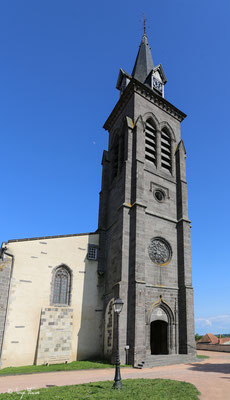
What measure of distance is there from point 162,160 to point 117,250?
9.43 metres

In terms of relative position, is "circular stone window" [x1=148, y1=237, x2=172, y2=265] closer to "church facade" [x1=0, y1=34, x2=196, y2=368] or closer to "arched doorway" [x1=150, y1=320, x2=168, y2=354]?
"church facade" [x1=0, y1=34, x2=196, y2=368]

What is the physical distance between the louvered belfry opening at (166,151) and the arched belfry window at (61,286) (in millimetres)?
12215

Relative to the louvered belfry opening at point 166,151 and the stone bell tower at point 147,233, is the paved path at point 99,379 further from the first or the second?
the louvered belfry opening at point 166,151

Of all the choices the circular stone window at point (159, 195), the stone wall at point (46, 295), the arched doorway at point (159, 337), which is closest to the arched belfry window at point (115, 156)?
the circular stone window at point (159, 195)

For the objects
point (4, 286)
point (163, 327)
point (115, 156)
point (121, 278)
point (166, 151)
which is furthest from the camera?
point (115, 156)

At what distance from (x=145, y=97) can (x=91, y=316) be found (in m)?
19.1

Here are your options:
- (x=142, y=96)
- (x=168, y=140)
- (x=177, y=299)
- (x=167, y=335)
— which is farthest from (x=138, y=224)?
(x=142, y=96)

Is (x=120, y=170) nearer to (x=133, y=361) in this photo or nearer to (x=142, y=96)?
(x=142, y=96)

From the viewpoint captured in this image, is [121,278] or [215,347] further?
[215,347]

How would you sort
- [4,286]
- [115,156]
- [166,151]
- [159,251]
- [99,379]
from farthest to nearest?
1. [115,156]
2. [166,151]
3. [159,251]
4. [4,286]
5. [99,379]

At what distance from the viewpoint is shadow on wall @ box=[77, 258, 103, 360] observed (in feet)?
58.8

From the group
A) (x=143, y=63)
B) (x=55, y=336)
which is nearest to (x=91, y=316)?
(x=55, y=336)

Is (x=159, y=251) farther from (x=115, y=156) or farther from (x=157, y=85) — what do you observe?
(x=157, y=85)

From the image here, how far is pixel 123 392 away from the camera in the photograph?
819cm
